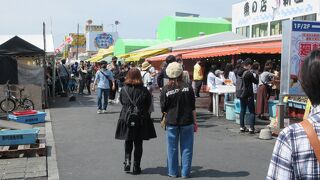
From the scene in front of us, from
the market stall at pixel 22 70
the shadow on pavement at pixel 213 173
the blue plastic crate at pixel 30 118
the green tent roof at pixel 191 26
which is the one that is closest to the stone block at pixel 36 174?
the shadow on pavement at pixel 213 173

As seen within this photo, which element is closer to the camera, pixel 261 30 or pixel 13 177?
pixel 13 177

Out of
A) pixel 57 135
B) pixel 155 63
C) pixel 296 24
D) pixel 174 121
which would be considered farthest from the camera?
pixel 155 63

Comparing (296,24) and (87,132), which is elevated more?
(296,24)

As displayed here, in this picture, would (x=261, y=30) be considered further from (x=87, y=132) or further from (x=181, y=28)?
(x=87, y=132)

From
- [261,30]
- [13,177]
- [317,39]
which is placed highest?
[261,30]

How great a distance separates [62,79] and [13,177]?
14748mm

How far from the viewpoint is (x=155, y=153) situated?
24.8 ft

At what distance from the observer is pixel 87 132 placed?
996 centimetres

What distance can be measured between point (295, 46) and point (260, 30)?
18.5m

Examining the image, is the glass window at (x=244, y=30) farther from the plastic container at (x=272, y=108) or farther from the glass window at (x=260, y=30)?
the plastic container at (x=272, y=108)

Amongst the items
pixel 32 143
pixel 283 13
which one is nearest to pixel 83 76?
pixel 283 13

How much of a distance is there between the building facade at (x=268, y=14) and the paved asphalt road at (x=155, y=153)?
11512 mm

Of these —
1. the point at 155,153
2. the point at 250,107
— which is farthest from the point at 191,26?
the point at 155,153

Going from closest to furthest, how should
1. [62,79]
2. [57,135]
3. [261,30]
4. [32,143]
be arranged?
[32,143], [57,135], [62,79], [261,30]
